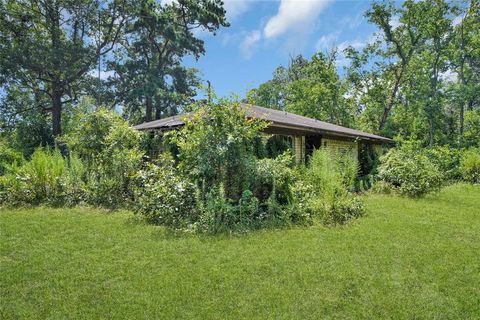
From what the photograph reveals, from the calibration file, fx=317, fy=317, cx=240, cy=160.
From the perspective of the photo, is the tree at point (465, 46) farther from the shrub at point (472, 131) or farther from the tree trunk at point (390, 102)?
the tree trunk at point (390, 102)

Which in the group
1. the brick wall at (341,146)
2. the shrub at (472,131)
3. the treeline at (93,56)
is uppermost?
the treeline at (93,56)

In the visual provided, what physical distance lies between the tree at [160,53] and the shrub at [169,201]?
17.8 metres

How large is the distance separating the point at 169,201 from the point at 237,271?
281cm

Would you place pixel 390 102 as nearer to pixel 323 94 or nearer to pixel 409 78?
pixel 409 78

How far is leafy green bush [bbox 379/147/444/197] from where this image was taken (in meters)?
9.98

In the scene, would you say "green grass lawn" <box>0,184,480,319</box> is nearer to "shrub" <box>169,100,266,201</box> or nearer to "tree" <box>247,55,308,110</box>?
"shrub" <box>169,100,266,201</box>

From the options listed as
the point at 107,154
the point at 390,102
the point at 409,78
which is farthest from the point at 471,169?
the point at 107,154

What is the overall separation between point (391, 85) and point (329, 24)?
11.3 m

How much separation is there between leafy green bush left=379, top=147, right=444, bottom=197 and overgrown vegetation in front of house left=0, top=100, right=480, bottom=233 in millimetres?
136

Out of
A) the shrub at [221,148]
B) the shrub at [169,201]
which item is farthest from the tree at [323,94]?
the shrub at [169,201]

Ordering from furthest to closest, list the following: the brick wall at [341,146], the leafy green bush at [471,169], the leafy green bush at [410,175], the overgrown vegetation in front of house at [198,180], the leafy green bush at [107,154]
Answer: the leafy green bush at [471,169]
the brick wall at [341,146]
the leafy green bush at [410,175]
the leafy green bush at [107,154]
the overgrown vegetation in front of house at [198,180]

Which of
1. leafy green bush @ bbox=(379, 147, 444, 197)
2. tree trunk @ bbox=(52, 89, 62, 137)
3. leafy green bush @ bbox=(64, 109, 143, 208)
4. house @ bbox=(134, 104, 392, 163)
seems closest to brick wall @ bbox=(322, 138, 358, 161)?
house @ bbox=(134, 104, 392, 163)

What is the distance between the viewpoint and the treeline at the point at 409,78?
2161 cm

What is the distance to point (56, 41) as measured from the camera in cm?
2112
